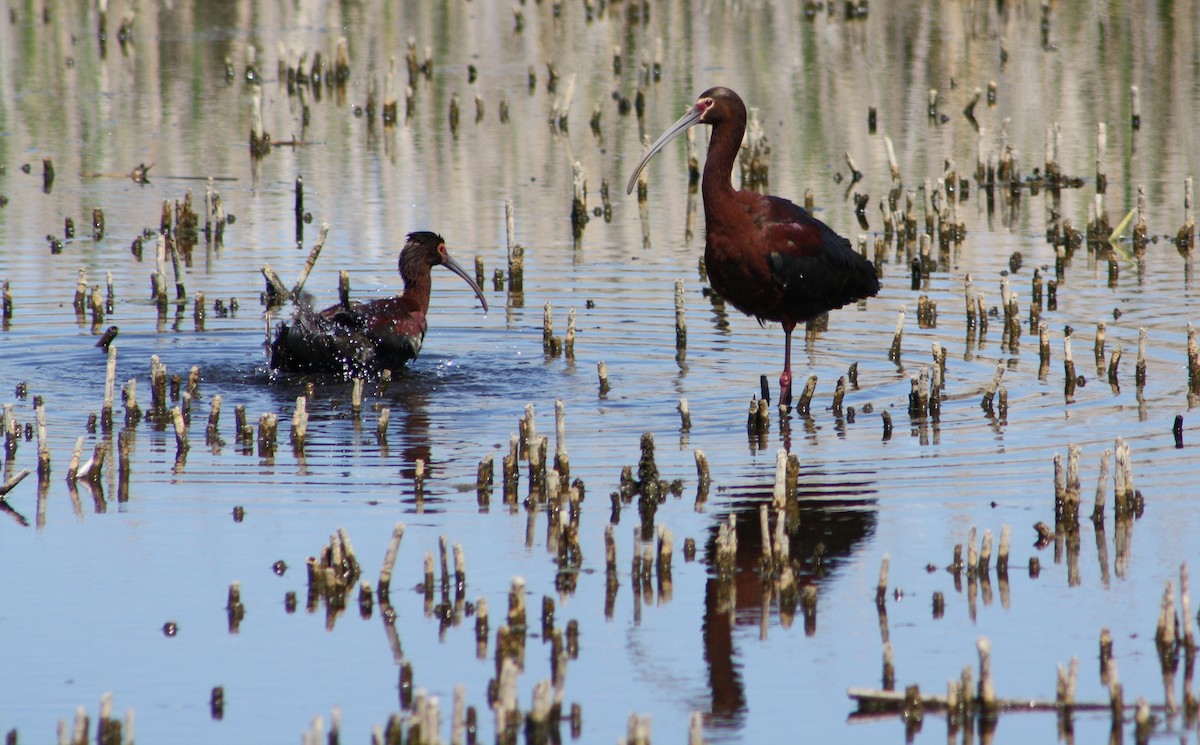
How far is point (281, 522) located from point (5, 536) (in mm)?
1249

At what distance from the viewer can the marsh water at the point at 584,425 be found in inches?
261

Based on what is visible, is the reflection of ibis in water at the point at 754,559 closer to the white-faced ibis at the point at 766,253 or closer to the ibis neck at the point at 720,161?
the white-faced ibis at the point at 766,253

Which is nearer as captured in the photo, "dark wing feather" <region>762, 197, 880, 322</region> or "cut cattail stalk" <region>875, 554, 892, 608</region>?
"cut cattail stalk" <region>875, 554, 892, 608</region>

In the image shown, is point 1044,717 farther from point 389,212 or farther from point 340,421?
point 389,212

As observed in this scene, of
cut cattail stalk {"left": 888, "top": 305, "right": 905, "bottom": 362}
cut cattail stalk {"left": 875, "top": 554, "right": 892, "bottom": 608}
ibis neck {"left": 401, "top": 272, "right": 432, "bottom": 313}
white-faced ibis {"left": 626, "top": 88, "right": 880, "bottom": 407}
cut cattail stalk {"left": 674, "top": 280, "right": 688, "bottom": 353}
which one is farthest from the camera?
cut cattail stalk {"left": 674, "top": 280, "right": 688, "bottom": 353}

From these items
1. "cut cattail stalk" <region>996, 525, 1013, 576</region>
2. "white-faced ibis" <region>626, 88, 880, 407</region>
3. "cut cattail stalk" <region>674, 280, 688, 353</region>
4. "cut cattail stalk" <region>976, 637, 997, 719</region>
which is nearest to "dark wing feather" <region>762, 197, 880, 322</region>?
"white-faced ibis" <region>626, 88, 880, 407</region>

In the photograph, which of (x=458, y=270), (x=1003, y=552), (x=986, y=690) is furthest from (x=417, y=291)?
(x=986, y=690)

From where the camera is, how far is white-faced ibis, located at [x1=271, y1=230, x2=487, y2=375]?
12.1m

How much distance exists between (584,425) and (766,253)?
1.65m

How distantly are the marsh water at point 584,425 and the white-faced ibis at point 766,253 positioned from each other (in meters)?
0.62

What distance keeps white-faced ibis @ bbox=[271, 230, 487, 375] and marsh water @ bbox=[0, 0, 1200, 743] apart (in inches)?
7.2

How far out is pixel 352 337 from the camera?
12.3m

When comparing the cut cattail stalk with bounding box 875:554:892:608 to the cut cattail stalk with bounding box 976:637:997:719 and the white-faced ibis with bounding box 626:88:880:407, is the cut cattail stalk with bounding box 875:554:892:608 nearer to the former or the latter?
the cut cattail stalk with bounding box 976:637:997:719

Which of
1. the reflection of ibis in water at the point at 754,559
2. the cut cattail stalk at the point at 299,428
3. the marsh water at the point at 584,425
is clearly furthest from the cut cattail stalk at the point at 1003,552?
the cut cattail stalk at the point at 299,428
